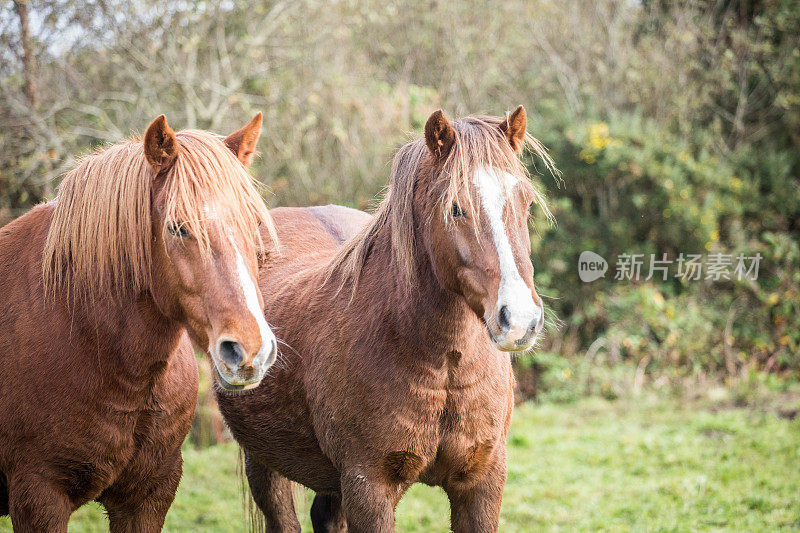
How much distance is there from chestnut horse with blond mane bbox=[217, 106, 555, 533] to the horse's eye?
72 cm

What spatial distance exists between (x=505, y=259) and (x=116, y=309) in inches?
54.6

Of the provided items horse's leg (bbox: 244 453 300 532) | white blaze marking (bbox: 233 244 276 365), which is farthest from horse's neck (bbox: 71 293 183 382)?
horse's leg (bbox: 244 453 300 532)

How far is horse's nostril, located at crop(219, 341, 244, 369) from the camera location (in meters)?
2.33

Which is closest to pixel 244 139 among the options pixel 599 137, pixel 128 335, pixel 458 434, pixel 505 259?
pixel 128 335

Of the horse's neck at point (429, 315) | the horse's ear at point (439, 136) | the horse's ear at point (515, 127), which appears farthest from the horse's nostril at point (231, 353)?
the horse's ear at point (515, 127)

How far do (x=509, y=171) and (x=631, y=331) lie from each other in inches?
257

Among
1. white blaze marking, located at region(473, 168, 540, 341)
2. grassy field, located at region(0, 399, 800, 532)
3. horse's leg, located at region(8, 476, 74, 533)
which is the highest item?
white blaze marking, located at region(473, 168, 540, 341)

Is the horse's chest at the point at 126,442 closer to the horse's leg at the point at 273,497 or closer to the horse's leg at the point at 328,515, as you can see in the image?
the horse's leg at the point at 273,497

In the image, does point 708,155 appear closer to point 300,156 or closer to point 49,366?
point 300,156

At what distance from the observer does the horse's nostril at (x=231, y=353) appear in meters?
2.33

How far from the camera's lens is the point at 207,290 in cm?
244

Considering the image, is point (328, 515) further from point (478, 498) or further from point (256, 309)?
point (256, 309)

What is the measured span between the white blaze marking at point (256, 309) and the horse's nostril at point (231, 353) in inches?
2.0

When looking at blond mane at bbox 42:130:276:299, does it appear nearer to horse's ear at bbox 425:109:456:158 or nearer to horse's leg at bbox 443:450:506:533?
horse's ear at bbox 425:109:456:158
